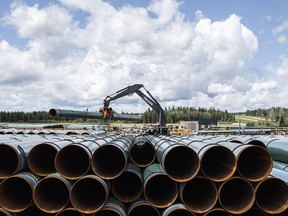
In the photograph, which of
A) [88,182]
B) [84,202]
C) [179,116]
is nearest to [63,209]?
[84,202]

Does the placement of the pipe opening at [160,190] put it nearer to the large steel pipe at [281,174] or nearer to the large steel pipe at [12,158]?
the large steel pipe at [281,174]

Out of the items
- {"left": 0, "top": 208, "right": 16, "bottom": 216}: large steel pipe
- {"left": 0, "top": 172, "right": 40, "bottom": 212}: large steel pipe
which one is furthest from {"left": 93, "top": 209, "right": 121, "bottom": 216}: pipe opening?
{"left": 0, "top": 208, "right": 16, "bottom": 216}: large steel pipe

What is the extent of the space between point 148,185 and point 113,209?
1.03 metres

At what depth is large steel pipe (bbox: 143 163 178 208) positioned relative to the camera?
6.61m

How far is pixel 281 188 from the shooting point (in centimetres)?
655

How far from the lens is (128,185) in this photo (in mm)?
7656

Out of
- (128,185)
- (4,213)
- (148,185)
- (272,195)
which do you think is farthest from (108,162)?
(272,195)

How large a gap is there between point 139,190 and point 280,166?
4.13 m

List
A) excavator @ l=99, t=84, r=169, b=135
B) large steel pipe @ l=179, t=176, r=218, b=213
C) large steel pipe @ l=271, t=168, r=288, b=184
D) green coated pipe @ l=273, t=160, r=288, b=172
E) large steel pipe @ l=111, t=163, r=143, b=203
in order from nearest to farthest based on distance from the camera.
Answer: large steel pipe @ l=179, t=176, r=218, b=213, large steel pipe @ l=111, t=163, r=143, b=203, large steel pipe @ l=271, t=168, r=288, b=184, green coated pipe @ l=273, t=160, r=288, b=172, excavator @ l=99, t=84, r=169, b=135

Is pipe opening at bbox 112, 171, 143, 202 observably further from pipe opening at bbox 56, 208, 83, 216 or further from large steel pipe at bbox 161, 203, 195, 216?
pipe opening at bbox 56, 208, 83, 216

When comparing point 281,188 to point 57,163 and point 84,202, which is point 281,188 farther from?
point 57,163

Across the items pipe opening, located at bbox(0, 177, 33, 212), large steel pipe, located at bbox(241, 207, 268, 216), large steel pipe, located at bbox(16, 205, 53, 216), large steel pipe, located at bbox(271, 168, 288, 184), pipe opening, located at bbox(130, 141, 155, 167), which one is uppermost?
pipe opening, located at bbox(130, 141, 155, 167)

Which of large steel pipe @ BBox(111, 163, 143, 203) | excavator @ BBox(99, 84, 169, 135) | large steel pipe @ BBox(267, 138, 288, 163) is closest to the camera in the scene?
large steel pipe @ BBox(111, 163, 143, 203)

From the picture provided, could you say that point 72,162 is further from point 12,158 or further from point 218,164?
point 218,164
